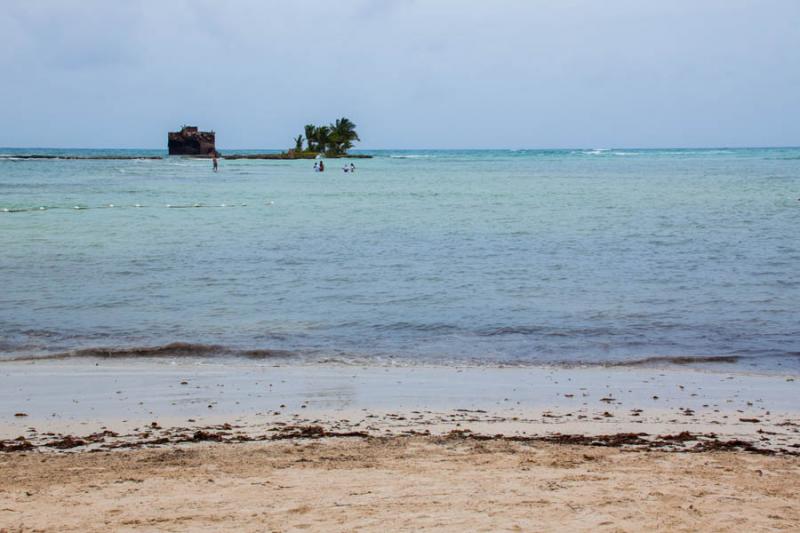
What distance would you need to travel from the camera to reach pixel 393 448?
6445 millimetres

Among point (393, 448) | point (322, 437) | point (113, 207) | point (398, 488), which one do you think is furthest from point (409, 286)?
point (113, 207)

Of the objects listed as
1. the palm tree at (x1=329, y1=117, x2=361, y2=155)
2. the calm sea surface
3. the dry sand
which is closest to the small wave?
the calm sea surface

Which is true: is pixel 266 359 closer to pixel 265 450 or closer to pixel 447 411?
pixel 447 411

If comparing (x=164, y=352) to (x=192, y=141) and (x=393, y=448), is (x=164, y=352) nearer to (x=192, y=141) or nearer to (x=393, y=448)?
(x=393, y=448)

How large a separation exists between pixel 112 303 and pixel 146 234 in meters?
11.6

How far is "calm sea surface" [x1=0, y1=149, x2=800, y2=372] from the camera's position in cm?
1100

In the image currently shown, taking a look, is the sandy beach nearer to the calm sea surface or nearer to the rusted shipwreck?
the calm sea surface

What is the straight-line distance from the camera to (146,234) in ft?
81.7

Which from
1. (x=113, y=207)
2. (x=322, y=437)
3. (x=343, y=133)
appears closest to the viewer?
(x=322, y=437)

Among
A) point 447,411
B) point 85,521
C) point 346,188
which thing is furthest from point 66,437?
point 346,188

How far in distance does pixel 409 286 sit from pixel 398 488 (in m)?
10.3

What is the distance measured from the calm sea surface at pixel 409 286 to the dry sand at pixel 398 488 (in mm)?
4067

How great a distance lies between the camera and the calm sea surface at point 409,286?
36.1 ft

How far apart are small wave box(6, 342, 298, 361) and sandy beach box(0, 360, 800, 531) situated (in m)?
0.45
